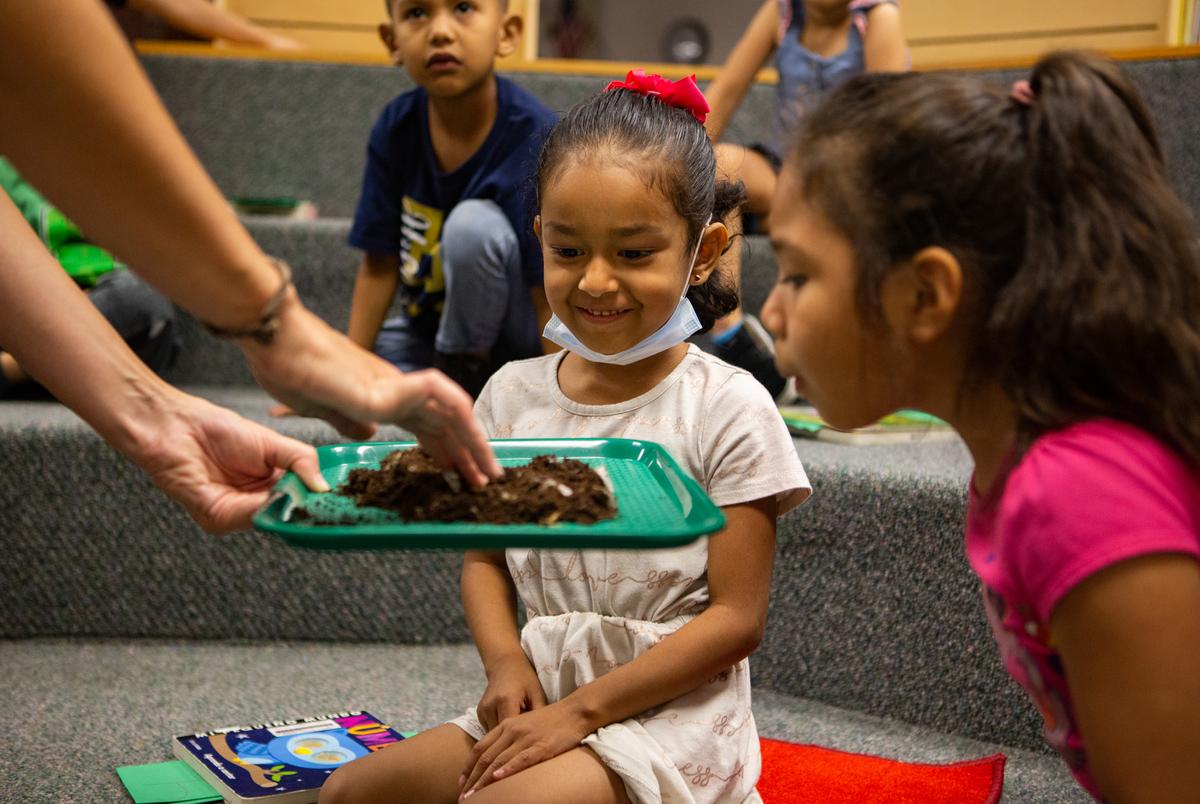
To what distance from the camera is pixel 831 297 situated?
2.51 ft

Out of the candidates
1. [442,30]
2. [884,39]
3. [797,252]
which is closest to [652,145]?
[797,252]

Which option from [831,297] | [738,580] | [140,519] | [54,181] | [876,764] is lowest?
[876,764]

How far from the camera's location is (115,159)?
0.65m

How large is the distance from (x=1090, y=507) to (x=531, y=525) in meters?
0.31

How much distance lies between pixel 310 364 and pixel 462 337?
957 millimetres

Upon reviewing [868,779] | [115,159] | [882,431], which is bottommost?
[868,779]

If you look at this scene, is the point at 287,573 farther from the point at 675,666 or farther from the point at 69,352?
the point at 675,666

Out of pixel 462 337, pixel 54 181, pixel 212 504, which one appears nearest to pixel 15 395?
pixel 462 337

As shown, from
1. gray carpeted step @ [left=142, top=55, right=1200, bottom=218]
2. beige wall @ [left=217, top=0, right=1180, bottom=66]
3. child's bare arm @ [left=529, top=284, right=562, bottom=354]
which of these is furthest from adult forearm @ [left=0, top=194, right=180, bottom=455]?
beige wall @ [left=217, top=0, right=1180, bottom=66]

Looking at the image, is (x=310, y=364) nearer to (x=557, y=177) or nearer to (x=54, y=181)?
(x=54, y=181)

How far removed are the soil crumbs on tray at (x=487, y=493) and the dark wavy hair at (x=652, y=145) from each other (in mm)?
304

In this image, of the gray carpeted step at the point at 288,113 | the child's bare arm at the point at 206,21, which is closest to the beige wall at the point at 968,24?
the child's bare arm at the point at 206,21

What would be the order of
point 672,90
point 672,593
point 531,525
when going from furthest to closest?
1. point 672,90
2. point 672,593
3. point 531,525

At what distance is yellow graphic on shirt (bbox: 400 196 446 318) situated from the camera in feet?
5.76
